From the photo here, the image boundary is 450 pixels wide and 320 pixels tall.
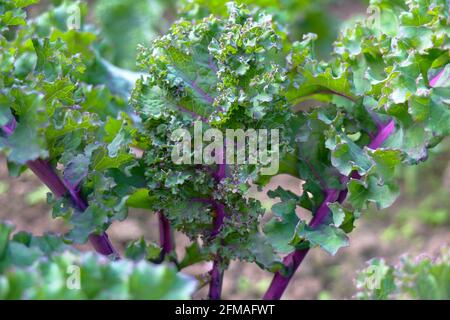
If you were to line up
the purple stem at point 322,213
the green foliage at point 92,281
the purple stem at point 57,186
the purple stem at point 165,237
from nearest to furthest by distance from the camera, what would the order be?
the green foliage at point 92,281 → the purple stem at point 57,186 → the purple stem at point 322,213 → the purple stem at point 165,237

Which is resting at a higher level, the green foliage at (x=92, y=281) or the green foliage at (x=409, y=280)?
the green foliage at (x=92, y=281)

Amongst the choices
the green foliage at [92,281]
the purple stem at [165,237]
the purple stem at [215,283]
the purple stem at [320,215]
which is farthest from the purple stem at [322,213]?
the green foliage at [92,281]

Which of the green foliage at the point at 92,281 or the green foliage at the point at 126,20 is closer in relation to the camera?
the green foliage at the point at 92,281

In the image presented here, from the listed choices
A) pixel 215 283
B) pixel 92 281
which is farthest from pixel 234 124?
pixel 92 281

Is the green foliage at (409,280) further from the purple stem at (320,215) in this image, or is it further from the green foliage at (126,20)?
the green foliage at (126,20)

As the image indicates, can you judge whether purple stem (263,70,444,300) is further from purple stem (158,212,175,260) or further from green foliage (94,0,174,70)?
green foliage (94,0,174,70)

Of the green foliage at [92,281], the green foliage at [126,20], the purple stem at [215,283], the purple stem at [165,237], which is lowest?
the purple stem at [215,283]
